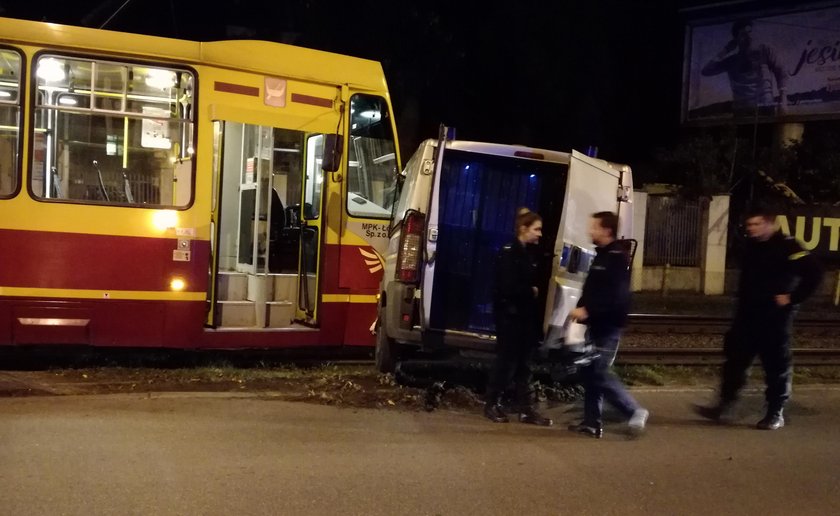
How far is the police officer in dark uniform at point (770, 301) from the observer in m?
6.60

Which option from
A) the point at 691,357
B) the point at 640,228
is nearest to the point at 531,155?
the point at 691,357

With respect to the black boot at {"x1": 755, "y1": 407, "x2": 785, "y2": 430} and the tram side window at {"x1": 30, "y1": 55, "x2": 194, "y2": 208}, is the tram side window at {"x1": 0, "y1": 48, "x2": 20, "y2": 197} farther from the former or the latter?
the black boot at {"x1": 755, "y1": 407, "x2": 785, "y2": 430}

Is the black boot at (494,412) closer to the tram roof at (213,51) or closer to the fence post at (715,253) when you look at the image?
the tram roof at (213,51)

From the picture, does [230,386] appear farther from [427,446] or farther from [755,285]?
[755,285]

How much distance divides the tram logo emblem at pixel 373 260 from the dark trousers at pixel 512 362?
2391 millimetres

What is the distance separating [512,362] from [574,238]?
125 cm

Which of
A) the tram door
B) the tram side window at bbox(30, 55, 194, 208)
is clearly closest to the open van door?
the tram door

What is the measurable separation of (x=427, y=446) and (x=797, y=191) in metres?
Result: 20.8

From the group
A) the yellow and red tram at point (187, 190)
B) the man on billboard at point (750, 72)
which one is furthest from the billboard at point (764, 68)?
the yellow and red tram at point (187, 190)

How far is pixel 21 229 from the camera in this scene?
7.59 metres

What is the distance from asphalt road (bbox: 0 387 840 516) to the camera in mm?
4965

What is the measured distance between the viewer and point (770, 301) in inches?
263

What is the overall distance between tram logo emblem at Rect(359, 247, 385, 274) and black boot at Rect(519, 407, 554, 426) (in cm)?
266

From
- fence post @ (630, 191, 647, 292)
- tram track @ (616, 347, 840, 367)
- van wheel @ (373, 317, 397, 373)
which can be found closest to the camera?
van wheel @ (373, 317, 397, 373)
